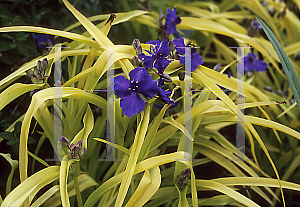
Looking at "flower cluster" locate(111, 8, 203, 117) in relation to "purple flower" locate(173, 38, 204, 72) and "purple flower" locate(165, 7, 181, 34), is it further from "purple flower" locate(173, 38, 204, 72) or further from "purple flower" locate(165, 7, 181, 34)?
"purple flower" locate(165, 7, 181, 34)

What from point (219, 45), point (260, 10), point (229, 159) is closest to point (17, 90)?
point (229, 159)

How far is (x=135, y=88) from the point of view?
65 centimetres

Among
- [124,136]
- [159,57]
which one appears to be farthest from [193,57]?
[124,136]

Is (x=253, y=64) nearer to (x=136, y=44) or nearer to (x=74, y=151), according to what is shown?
(x=136, y=44)

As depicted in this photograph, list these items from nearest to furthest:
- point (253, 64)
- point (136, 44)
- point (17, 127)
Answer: point (136, 44)
point (17, 127)
point (253, 64)

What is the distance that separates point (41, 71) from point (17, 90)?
90mm

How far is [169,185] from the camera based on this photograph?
86 centimetres

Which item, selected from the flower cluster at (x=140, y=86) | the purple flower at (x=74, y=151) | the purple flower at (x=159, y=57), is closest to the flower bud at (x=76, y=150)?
the purple flower at (x=74, y=151)

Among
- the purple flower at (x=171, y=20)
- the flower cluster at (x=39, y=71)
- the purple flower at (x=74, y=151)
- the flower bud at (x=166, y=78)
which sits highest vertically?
the purple flower at (x=171, y=20)

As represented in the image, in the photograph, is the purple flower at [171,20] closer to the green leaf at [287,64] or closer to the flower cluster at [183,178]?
the green leaf at [287,64]

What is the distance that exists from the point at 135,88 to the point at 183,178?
1.10 feet

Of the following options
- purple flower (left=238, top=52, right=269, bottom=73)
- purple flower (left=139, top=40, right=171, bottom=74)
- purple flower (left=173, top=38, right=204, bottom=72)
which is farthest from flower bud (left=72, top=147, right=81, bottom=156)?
purple flower (left=238, top=52, right=269, bottom=73)

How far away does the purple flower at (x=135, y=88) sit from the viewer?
624 millimetres

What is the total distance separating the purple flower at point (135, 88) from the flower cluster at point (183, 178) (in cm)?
27
